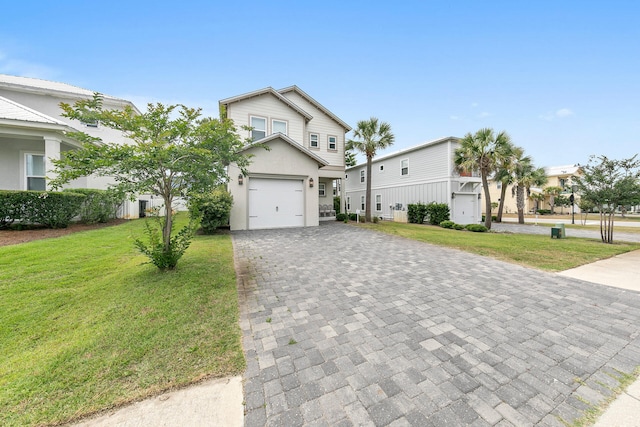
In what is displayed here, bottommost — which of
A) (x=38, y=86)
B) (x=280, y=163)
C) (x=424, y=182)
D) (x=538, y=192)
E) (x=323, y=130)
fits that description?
(x=424, y=182)

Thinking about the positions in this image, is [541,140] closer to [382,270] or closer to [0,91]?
[382,270]

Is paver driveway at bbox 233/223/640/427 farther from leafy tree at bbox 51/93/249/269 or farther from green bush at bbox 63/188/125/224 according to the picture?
green bush at bbox 63/188/125/224

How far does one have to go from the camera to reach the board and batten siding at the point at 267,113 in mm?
14602

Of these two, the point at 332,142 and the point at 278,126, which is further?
the point at 332,142

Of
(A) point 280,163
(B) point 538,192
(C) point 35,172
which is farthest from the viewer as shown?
(B) point 538,192

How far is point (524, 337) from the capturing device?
3041 millimetres

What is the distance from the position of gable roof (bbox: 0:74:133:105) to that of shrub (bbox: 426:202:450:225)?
2243cm

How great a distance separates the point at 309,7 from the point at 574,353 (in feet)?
55.8

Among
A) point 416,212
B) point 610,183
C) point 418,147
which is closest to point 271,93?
point 418,147

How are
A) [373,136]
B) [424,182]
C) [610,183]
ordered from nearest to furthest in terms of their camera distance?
1. [610,183]
2. [373,136]
3. [424,182]

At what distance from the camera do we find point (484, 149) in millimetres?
15195

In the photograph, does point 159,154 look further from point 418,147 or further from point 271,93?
point 418,147

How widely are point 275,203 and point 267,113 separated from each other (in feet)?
21.4

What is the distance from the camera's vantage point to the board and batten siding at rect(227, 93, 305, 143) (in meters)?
14.6
